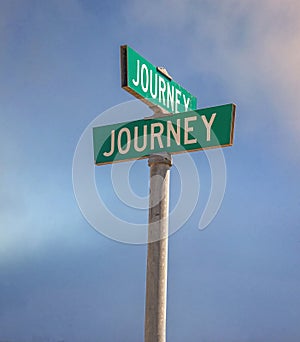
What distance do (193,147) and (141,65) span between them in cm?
81

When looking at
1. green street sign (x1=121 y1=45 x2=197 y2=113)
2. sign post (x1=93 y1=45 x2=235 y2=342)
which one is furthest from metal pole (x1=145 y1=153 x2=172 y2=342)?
green street sign (x1=121 y1=45 x2=197 y2=113)

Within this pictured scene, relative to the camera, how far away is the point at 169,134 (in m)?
4.25

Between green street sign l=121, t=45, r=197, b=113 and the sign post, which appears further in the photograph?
green street sign l=121, t=45, r=197, b=113

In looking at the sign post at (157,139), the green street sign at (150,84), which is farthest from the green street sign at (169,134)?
the green street sign at (150,84)

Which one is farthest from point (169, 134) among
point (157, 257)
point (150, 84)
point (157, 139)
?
point (157, 257)

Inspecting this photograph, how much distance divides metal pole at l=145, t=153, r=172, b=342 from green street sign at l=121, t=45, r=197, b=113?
576 millimetres

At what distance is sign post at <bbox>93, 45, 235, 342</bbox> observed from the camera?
12.7 ft

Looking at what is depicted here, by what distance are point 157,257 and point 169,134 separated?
1.03 meters

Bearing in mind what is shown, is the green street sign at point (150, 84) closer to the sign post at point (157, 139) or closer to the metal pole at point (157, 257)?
the sign post at point (157, 139)

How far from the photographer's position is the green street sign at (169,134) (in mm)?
4126

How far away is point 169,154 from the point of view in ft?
13.8

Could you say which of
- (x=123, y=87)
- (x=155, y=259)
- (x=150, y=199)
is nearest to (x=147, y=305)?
(x=155, y=259)

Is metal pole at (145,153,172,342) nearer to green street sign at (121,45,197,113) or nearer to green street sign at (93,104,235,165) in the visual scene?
green street sign at (93,104,235,165)

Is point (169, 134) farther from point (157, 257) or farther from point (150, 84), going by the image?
point (157, 257)
